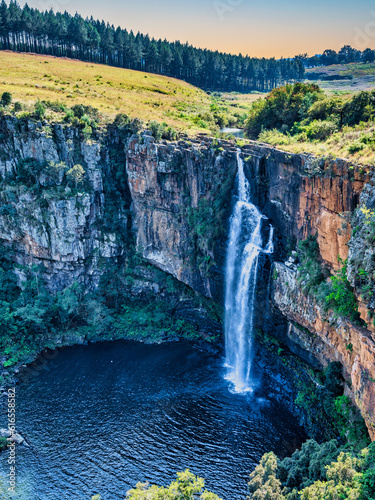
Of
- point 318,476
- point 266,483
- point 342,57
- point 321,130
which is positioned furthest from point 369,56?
point 266,483

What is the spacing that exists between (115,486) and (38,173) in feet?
105

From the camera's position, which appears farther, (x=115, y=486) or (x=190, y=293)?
(x=190, y=293)

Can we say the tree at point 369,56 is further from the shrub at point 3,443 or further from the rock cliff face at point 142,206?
the shrub at point 3,443

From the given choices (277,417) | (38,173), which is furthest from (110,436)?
(38,173)

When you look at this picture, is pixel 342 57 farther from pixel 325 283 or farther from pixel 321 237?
pixel 325 283

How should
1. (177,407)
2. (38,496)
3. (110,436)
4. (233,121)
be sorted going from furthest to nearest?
(233,121), (177,407), (110,436), (38,496)

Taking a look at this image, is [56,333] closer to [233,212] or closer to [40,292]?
[40,292]

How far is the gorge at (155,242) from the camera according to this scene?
1487 inches

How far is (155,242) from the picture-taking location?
48625mm

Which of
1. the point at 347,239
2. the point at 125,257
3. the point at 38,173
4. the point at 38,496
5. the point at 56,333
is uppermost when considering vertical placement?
the point at 38,173

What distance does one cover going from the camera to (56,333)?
4666 cm

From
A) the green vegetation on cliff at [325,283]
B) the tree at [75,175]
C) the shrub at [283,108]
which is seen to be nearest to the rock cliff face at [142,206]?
the tree at [75,175]

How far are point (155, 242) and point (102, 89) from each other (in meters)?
32.5

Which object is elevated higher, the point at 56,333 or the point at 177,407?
the point at 56,333
